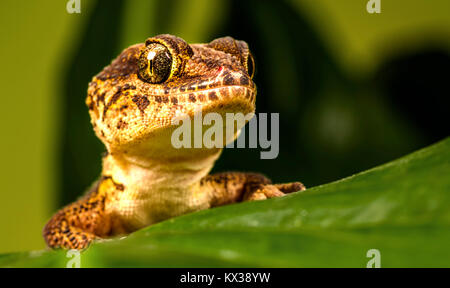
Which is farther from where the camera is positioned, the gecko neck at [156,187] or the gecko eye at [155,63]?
the gecko neck at [156,187]

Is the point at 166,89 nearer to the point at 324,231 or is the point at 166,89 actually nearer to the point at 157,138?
the point at 157,138

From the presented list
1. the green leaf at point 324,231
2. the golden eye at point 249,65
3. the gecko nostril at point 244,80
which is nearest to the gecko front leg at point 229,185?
the golden eye at point 249,65

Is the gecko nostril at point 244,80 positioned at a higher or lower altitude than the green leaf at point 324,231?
higher

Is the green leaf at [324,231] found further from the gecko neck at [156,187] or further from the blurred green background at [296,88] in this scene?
the blurred green background at [296,88]

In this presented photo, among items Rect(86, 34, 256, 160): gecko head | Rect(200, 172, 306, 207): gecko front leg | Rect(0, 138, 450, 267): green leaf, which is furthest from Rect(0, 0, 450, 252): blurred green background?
Rect(0, 138, 450, 267): green leaf

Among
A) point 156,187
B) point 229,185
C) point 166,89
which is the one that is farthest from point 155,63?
point 229,185

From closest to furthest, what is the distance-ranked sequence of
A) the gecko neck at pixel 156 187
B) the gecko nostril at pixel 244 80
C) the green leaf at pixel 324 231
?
1. the green leaf at pixel 324 231
2. the gecko nostril at pixel 244 80
3. the gecko neck at pixel 156 187
